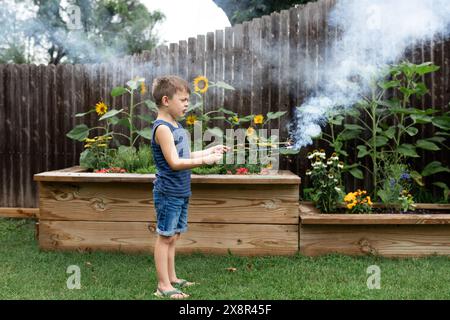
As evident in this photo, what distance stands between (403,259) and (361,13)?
2.34 meters

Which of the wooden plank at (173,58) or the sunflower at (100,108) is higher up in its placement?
the wooden plank at (173,58)

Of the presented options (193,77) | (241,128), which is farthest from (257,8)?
(241,128)

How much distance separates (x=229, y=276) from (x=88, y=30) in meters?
15.3

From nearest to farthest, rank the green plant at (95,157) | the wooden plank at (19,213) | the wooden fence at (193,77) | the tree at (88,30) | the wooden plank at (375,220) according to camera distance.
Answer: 1. the wooden plank at (375,220)
2. the green plant at (95,157)
3. the wooden fence at (193,77)
4. the wooden plank at (19,213)
5. the tree at (88,30)

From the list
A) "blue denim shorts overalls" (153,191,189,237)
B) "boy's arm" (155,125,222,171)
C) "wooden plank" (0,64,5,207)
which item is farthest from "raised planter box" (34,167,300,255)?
"wooden plank" (0,64,5,207)

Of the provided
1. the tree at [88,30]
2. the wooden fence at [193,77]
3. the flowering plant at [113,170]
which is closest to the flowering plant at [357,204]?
the wooden fence at [193,77]

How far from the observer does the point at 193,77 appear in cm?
532

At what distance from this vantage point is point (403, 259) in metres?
4.00

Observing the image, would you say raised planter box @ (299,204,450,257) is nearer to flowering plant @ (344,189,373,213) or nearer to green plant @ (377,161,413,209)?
flowering plant @ (344,189,373,213)

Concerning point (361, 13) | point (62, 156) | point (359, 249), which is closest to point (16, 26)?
point (62, 156)

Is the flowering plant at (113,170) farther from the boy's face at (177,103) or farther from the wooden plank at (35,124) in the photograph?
the boy's face at (177,103)

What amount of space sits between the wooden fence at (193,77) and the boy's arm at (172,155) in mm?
2276

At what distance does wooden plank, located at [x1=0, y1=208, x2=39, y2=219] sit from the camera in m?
5.46

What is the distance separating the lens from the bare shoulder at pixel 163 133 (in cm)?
305
